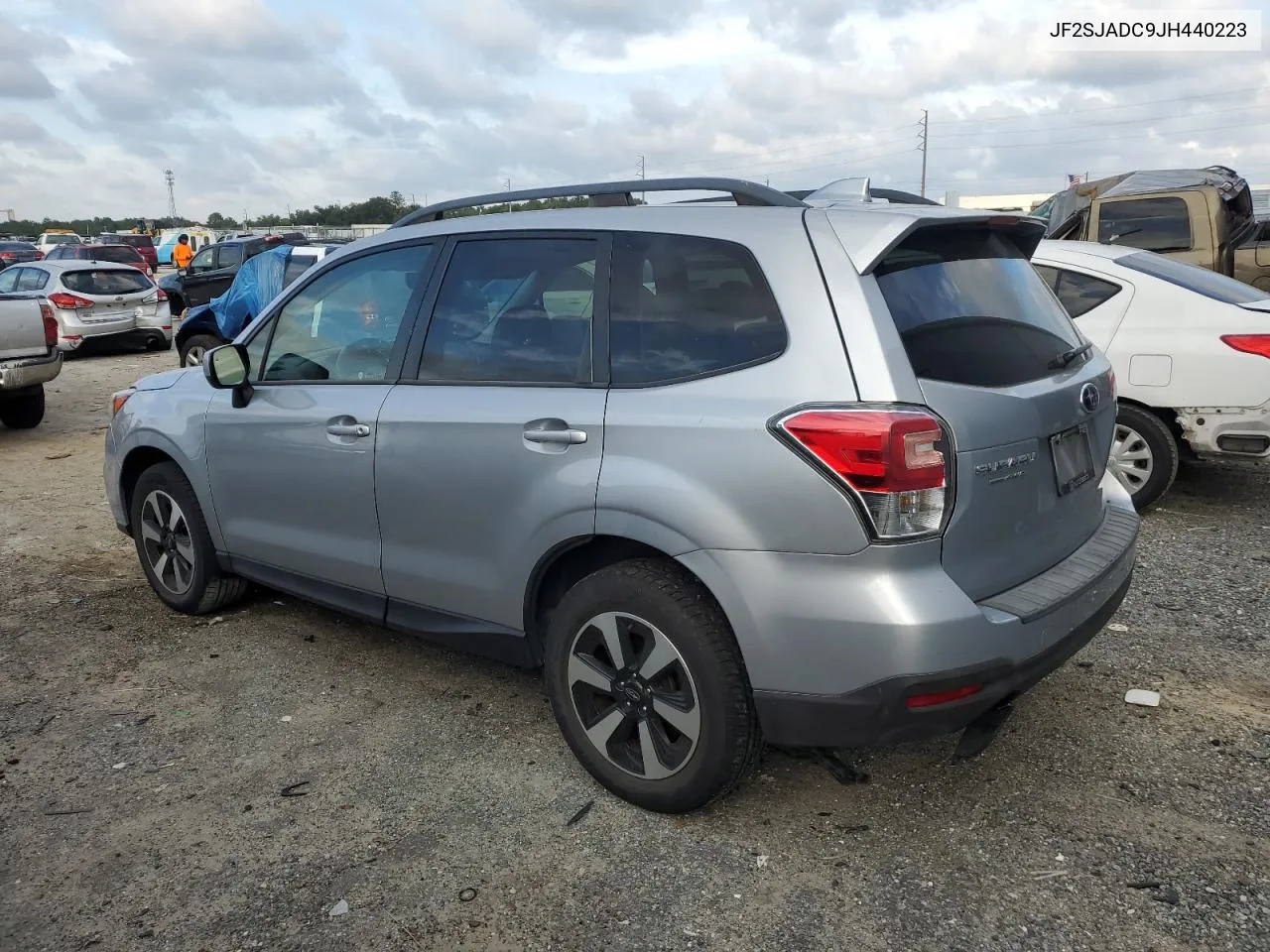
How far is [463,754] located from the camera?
135 inches

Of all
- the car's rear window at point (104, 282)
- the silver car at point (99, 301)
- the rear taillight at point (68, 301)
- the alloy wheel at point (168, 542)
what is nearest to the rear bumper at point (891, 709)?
the alloy wheel at point (168, 542)

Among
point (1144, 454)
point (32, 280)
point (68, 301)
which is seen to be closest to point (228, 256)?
point (32, 280)

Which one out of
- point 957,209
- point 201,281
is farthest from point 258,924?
point 201,281

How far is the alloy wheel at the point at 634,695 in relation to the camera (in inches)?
111

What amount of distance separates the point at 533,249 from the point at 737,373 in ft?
3.35

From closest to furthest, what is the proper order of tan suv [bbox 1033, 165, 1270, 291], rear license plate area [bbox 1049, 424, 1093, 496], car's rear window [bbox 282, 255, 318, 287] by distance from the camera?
rear license plate area [bbox 1049, 424, 1093, 496], tan suv [bbox 1033, 165, 1270, 291], car's rear window [bbox 282, 255, 318, 287]

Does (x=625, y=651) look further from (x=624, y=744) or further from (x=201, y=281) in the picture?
(x=201, y=281)

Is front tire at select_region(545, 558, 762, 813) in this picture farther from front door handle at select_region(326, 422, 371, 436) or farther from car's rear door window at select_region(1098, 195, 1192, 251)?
car's rear door window at select_region(1098, 195, 1192, 251)

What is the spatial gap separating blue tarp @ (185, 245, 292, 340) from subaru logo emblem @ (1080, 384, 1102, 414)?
30.2 feet

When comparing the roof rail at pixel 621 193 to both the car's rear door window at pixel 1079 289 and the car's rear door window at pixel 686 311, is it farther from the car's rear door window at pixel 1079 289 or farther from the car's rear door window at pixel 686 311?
the car's rear door window at pixel 1079 289

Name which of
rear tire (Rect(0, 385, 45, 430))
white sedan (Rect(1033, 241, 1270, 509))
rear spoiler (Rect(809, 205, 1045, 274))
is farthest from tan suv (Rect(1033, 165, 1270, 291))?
rear tire (Rect(0, 385, 45, 430))

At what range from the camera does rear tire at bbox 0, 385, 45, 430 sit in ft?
32.2

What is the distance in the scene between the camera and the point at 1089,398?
10.0ft

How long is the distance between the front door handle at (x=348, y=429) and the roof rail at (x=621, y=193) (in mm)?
860
